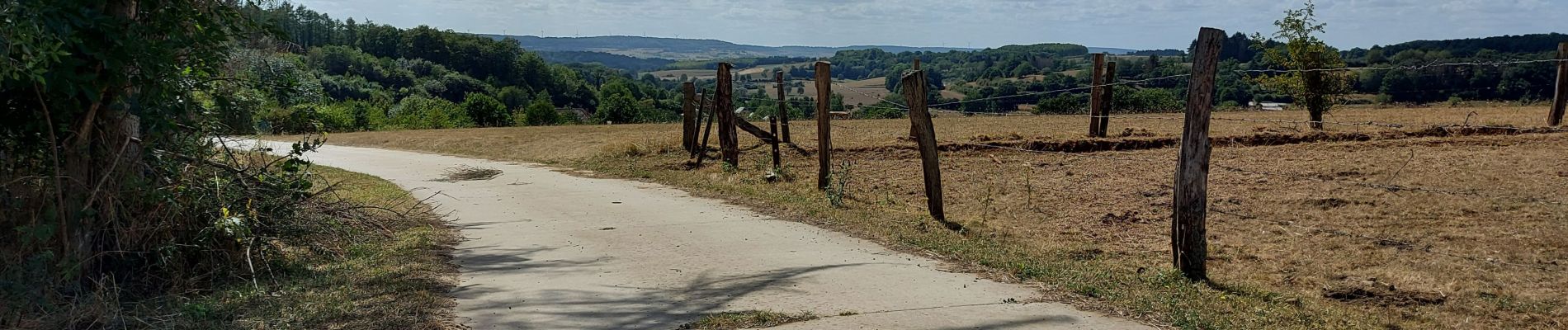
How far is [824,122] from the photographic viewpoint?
1223 centimetres

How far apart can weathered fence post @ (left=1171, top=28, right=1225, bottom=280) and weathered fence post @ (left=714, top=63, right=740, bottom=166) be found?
861 centimetres

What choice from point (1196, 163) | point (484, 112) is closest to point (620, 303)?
point (1196, 163)

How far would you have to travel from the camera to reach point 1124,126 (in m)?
19.1

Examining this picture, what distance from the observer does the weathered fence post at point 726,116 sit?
15.2 m

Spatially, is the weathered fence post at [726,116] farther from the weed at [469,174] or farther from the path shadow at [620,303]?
the path shadow at [620,303]

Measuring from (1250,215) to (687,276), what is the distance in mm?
5319

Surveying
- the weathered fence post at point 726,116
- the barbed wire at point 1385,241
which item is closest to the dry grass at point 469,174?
→ the weathered fence post at point 726,116

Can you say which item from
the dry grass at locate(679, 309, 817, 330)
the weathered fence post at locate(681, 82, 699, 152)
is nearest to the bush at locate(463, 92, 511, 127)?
the weathered fence post at locate(681, 82, 699, 152)

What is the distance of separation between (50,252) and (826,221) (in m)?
5.99

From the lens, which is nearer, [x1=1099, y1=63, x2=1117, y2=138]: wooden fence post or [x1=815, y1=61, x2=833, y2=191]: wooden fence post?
[x1=815, y1=61, x2=833, y2=191]: wooden fence post

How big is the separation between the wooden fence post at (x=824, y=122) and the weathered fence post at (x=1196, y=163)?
542 centimetres

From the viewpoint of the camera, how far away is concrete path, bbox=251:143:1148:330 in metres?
5.97

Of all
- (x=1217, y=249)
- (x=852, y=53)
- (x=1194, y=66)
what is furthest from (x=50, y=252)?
(x=852, y=53)

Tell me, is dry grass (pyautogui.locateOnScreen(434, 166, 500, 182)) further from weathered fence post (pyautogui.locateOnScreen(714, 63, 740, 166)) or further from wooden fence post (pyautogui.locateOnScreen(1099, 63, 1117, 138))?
wooden fence post (pyautogui.locateOnScreen(1099, 63, 1117, 138))
